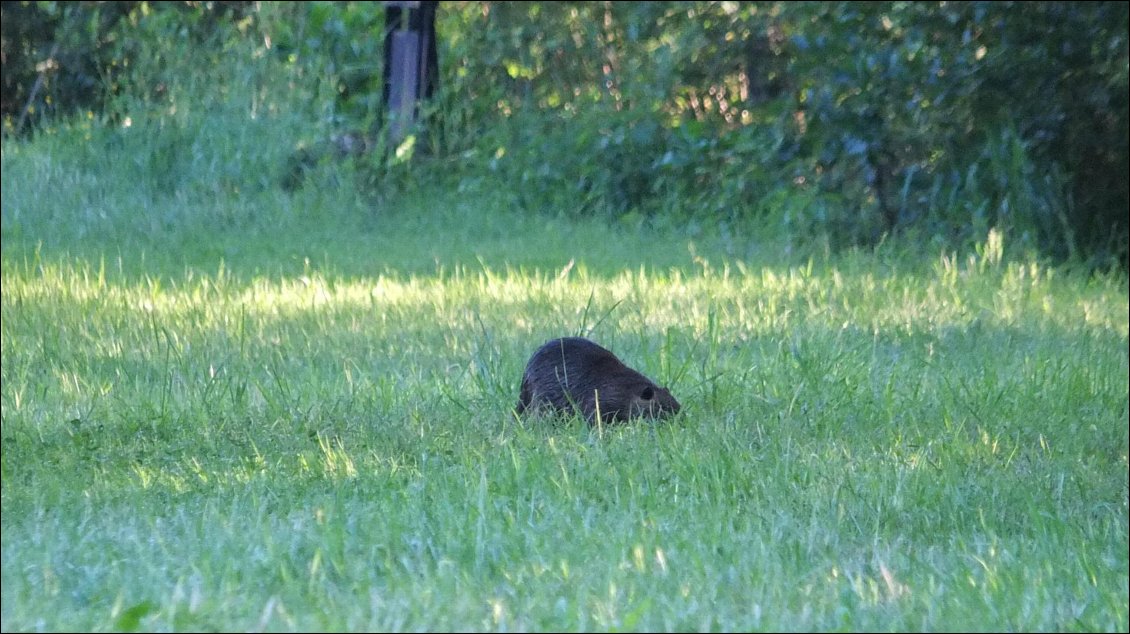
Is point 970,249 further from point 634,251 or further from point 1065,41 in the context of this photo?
point 634,251

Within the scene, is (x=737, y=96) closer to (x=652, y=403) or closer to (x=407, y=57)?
(x=407, y=57)

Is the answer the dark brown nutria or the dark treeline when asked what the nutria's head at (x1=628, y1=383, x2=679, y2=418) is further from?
the dark treeline

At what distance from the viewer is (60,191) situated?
9781 millimetres

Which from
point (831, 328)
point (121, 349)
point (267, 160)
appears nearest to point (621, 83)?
point (267, 160)

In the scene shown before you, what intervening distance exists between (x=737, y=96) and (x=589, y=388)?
25.5ft

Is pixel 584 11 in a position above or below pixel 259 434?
above

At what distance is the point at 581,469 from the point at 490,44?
938 centimetres

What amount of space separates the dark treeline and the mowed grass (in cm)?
100

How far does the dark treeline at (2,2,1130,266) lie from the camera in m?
8.15

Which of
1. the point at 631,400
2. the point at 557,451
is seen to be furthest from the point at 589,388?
the point at 557,451

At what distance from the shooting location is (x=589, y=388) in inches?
170

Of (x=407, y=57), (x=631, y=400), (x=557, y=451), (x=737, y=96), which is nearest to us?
(x=557, y=451)

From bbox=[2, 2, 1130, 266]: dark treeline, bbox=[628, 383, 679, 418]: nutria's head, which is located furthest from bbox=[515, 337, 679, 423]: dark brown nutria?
bbox=[2, 2, 1130, 266]: dark treeline

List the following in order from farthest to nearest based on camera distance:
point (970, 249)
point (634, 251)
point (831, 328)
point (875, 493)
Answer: point (634, 251)
point (970, 249)
point (831, 328)
point (875, 493)
